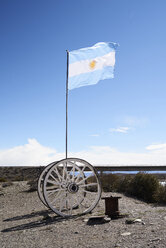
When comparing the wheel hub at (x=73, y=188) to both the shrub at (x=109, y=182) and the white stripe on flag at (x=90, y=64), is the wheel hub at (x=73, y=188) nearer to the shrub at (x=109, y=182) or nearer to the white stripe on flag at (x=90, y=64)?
the white stripe on flag at (x=90, y=64)

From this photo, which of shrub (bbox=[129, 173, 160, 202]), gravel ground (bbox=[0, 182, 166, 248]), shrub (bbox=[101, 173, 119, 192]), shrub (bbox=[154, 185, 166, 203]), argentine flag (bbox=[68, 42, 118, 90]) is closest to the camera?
gravel ground (bbox=[0, 182, 166, 248])

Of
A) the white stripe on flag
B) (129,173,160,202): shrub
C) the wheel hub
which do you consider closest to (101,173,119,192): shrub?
(129,173,160,202): shrub

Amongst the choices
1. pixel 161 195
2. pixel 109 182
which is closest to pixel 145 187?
pixel 161 195

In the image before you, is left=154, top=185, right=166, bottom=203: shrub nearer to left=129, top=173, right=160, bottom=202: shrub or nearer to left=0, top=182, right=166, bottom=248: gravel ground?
left=129, top=173, right=160, bottom=202: shrub

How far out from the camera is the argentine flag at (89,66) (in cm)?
1026

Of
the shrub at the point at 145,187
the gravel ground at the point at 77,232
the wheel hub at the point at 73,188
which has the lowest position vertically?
the gravel ground at the point at 77,232

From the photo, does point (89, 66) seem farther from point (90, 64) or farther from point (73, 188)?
point (73, 188)

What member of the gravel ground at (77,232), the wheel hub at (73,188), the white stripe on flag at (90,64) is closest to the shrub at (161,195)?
the gravel ground at (77,232)

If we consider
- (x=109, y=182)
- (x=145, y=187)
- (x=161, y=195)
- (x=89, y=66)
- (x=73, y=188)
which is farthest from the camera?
(x=109, y=182)

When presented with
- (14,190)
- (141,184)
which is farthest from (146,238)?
(14,190)

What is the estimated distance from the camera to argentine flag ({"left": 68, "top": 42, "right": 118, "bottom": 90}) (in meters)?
10.3

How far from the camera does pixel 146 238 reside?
16.5 ft

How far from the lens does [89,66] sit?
10352 millimetres

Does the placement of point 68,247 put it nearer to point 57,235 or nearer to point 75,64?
point 57,235
